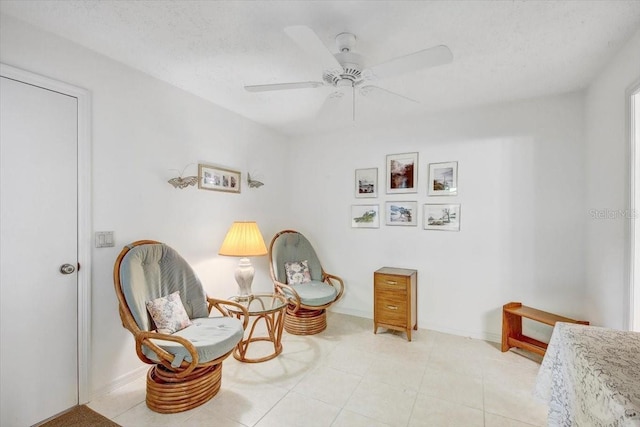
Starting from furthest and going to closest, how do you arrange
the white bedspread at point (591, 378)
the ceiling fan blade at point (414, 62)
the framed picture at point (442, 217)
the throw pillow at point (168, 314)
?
→ the framed picture at point (442, 217), the throw pillow at point (168, 314), the ceiling fan blade at point (414, 62), the white bedspread at point (591, 378)

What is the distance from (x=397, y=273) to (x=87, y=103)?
312 cm

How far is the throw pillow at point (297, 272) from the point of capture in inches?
138

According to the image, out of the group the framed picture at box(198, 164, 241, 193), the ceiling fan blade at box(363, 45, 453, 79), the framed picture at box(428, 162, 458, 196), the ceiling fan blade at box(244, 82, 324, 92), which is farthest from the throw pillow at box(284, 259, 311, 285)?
the ceiling fan blade at box(363, 45, 453, 79)

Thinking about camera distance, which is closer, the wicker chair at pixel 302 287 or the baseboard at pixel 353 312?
the wicker chair at pixel 302 287

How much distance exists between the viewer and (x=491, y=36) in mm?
1863

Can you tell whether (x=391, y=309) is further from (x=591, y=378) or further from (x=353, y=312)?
(x=591, y=378)

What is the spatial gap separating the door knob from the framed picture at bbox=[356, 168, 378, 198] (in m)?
2.93

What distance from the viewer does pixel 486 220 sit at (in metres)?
3.10

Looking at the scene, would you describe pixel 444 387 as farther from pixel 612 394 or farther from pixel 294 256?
pixel 294 256

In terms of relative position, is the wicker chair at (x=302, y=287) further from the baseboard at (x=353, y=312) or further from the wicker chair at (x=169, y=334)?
the wicker chair at (x=169, y=334)

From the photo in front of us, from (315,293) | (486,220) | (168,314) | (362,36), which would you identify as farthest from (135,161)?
(486,220)

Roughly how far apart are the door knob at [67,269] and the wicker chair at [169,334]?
0.90ft

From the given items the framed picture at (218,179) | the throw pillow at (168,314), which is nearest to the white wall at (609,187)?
the throw pillow at (168,314)

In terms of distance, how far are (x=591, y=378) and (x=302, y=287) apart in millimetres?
2601
